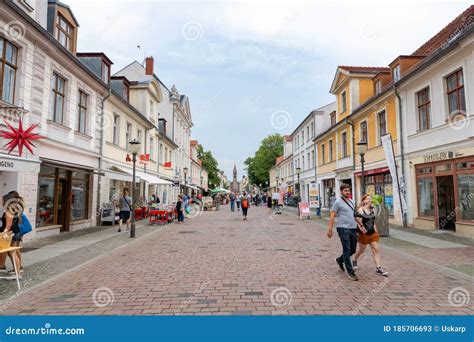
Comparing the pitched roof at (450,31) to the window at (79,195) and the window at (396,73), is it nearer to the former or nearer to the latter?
the window at (396,73)

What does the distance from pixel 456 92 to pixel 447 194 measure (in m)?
4.18

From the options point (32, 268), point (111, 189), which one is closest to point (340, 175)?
point (111, 189)

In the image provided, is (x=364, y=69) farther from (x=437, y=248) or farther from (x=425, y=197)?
(x=437, y=248)

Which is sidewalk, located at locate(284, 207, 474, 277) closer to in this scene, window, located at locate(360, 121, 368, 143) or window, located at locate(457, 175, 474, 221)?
window, located at locate(457, 175, 474, 221)

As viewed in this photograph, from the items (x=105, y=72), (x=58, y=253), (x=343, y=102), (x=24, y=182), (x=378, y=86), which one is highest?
(x=343, y=102)

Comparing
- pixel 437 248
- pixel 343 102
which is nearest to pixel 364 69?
pixel 343 102

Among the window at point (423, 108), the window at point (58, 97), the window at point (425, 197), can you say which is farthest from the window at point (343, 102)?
→ the window at point (58, 97)

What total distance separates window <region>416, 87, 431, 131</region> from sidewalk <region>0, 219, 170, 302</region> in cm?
1318

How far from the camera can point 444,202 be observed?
13180 mm

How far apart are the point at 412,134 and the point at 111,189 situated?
16.0m

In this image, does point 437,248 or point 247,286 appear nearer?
point 247,286

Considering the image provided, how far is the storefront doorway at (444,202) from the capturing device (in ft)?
42.8

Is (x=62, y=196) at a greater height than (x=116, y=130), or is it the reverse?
(x=116, y=130)

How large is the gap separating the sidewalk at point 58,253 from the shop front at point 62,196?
793 millimetres
